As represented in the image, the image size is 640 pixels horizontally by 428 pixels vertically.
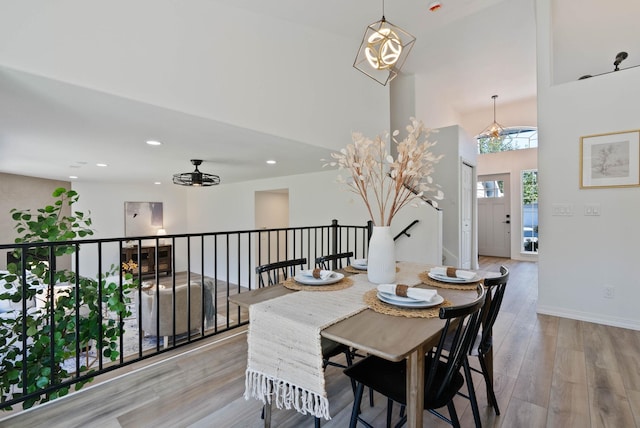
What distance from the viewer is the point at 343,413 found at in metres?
1.70

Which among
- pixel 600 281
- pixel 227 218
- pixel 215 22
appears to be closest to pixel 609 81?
pixel 600 281

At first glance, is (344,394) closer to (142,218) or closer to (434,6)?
(434,6)

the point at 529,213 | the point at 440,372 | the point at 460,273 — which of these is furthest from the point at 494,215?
the point at 440,372

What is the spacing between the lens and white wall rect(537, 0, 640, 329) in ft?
9.67

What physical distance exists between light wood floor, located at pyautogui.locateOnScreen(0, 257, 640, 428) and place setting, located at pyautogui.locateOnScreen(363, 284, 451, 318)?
79 centimetres

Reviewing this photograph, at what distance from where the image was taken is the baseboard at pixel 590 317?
9.55 ft

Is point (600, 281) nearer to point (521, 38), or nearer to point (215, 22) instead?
point (521, 38)

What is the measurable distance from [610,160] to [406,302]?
3267 millimetres

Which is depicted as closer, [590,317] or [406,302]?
[406,302]

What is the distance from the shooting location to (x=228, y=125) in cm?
254

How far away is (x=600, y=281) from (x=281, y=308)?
3.58 meters

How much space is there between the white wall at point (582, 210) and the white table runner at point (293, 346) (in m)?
3.10

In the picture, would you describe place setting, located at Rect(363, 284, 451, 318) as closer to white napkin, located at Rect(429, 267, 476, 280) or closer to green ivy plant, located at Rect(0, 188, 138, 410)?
white napkin, located at Rect(429, 267, 476, 280)

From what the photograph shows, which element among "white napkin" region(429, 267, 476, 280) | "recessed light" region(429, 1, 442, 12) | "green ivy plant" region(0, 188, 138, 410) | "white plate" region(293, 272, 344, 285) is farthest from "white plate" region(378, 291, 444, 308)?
"recessed light" region(429, 1, 442, 12)
